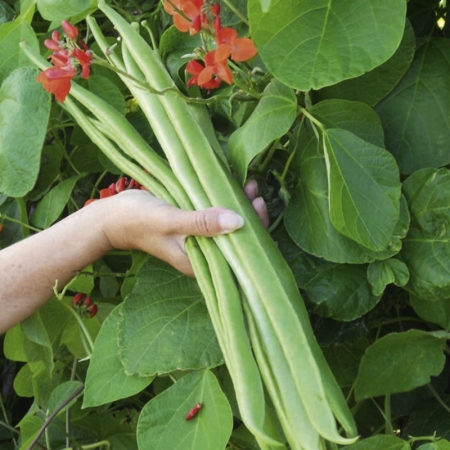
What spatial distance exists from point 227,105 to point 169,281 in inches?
9.0

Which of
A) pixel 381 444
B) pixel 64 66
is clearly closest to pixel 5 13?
pixel 64 66

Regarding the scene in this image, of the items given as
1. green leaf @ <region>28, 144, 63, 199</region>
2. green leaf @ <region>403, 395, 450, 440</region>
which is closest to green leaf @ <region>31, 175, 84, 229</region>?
green leaf @ <region>28, 144, 63, 199</region>

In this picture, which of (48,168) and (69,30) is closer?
(69,30)

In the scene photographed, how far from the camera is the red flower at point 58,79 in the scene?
74 centimetres

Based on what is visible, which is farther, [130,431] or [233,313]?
[130,431]

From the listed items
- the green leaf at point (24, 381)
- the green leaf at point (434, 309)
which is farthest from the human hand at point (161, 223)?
the green leaf at point (24, 381)

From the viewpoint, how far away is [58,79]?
2.45 feet

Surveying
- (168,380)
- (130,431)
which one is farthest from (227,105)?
(130,431)

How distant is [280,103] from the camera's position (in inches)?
28.4

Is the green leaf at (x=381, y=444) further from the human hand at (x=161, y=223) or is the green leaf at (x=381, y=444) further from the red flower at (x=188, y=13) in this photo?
the red flower at (x=188, y=13)

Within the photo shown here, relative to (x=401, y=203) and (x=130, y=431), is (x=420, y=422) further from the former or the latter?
(x=130, y=431)

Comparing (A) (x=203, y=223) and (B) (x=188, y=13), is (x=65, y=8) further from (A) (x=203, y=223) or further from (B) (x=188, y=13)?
(A) (x=203, y=223)

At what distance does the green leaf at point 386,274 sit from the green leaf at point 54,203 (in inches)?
19.7

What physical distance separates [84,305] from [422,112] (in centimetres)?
53
